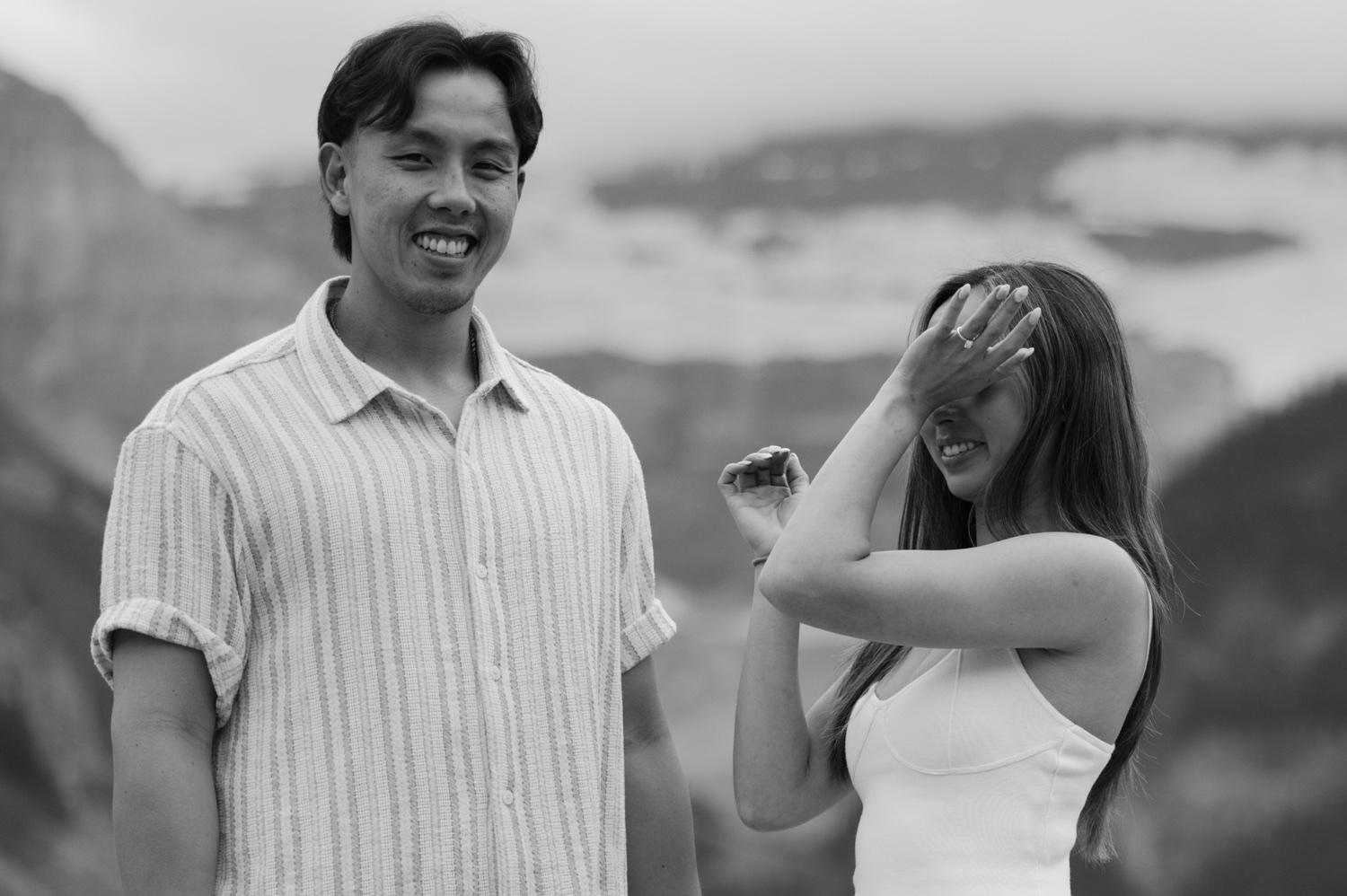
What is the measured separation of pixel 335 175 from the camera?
177 cm

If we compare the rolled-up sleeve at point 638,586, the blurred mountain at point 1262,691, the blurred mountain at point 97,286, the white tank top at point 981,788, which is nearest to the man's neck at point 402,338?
the rolled-up sleeve at point 638,586

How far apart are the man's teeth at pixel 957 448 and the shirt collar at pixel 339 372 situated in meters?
0.49

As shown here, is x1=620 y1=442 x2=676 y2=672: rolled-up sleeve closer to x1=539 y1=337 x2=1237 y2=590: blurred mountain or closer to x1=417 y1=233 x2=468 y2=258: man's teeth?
x1=417 y1=233 x2=468 y2=258: man's teeth

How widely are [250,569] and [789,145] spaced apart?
14.0 ft

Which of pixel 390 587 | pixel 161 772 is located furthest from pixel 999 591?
pixel 161 772

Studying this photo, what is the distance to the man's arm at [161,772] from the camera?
146cm

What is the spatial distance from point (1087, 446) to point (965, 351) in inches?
7.7

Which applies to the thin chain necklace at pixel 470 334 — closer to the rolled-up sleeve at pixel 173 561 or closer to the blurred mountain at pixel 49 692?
the rolled-up sleeve at pixel 173 561

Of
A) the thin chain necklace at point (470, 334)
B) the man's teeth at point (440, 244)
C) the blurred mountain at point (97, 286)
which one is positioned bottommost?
the thin chain necklace at point (470, 334)

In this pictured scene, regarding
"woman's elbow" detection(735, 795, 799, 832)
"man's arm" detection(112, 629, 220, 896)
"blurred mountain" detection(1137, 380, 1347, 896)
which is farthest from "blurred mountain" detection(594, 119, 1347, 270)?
"man's arm" detection(112, 629, 220, 896)

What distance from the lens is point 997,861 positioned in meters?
1.52

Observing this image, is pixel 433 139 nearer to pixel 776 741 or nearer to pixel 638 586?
pixel 638 586

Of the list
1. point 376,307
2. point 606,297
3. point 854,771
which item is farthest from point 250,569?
point 606,297

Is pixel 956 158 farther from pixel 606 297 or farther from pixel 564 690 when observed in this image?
pixel 564 690
